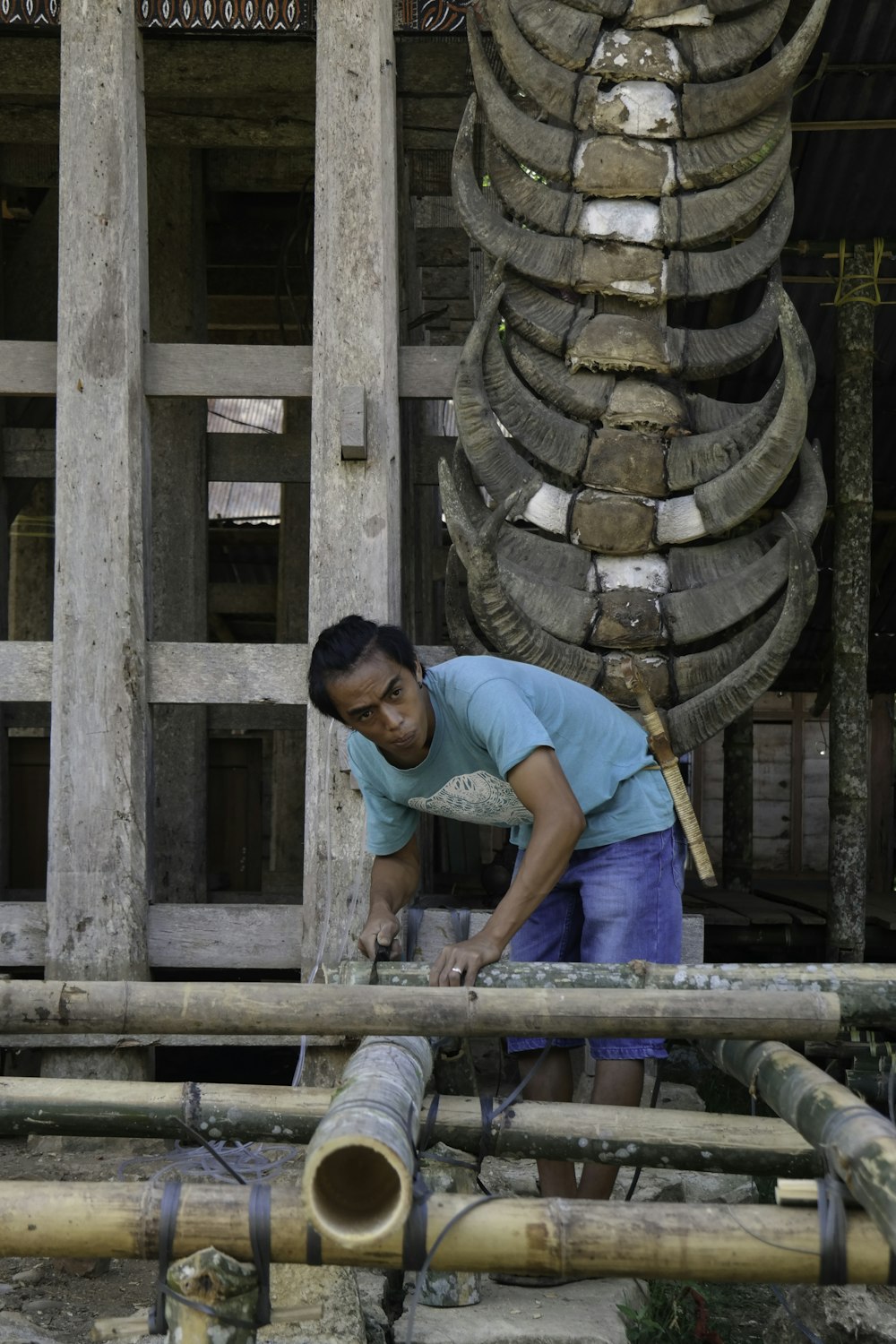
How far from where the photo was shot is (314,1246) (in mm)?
1992

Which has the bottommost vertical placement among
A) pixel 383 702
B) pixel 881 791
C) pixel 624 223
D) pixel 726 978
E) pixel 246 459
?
pixel 881 791

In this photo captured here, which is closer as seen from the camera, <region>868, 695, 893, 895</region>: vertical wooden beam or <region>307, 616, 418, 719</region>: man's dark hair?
<region>307, 616, 418, 719</region>: man's dark hair

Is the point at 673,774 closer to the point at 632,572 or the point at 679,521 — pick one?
the point at 632,572

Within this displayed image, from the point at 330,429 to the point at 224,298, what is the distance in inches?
247

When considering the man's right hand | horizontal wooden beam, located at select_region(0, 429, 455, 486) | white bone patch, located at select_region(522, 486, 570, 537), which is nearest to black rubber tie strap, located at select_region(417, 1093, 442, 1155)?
the man's right hand

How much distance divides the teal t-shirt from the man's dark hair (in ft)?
0.51

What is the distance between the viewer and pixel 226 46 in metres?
5.34

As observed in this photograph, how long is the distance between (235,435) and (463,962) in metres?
4.57

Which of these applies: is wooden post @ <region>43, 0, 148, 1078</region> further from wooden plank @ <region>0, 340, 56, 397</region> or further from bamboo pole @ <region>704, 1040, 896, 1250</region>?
bamboo pole @ <region>704, 1040, 896, 1250</region>

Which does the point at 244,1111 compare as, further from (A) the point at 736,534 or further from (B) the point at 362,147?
(B) the point at 362,147

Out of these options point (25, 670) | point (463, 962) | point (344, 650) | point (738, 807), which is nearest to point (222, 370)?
point (25, 670)

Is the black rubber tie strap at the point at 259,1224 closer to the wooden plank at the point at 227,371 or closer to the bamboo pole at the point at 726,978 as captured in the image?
the bamboo pole at the point at 726,978

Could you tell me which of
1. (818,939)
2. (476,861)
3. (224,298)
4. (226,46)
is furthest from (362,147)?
(224,298)

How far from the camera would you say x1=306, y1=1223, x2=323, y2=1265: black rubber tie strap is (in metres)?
1.99
